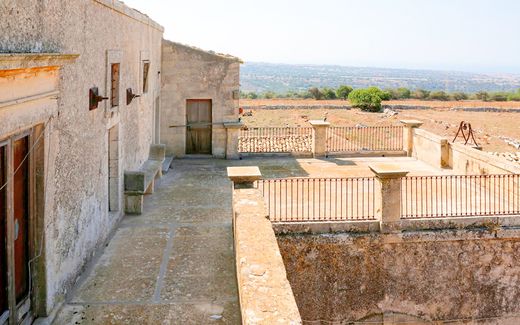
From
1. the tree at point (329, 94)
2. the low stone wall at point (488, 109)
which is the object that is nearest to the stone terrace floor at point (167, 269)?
the low stone wall at point (488, 109)

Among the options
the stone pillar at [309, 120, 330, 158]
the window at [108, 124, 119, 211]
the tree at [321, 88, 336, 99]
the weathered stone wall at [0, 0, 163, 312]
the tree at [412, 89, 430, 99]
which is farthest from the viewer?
the tree at [412, 89, 430, 99]

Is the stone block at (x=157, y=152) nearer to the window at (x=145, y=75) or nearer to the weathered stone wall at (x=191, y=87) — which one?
the window at (x=145, y=75)

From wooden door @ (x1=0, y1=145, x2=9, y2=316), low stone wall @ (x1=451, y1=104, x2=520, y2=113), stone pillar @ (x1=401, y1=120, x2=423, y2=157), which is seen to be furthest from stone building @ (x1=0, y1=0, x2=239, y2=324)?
low stone wall @ (x1=451, y1=104, x2=520, y2=113)

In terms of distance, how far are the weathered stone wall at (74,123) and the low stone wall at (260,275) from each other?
2.16 m

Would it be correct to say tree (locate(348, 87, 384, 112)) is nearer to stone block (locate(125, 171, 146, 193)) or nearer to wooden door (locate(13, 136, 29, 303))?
stone block (locate(125, 171, 146, 193))

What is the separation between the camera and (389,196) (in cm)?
1090

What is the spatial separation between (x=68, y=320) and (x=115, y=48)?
4989 millimetres

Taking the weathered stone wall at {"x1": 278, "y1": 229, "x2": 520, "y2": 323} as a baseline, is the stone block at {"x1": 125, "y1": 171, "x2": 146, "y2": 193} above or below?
above

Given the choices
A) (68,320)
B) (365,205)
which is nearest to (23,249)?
(68,320)

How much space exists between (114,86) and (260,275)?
18.4 feet

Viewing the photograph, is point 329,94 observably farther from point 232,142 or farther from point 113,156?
point 113,156

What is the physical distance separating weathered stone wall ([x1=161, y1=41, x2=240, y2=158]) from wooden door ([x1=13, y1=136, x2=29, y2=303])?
12.3 m

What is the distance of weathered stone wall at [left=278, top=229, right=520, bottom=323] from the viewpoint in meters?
11.1

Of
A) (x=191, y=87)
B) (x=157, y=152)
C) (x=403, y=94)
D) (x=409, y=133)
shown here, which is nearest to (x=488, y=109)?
(x=403, y=94)
